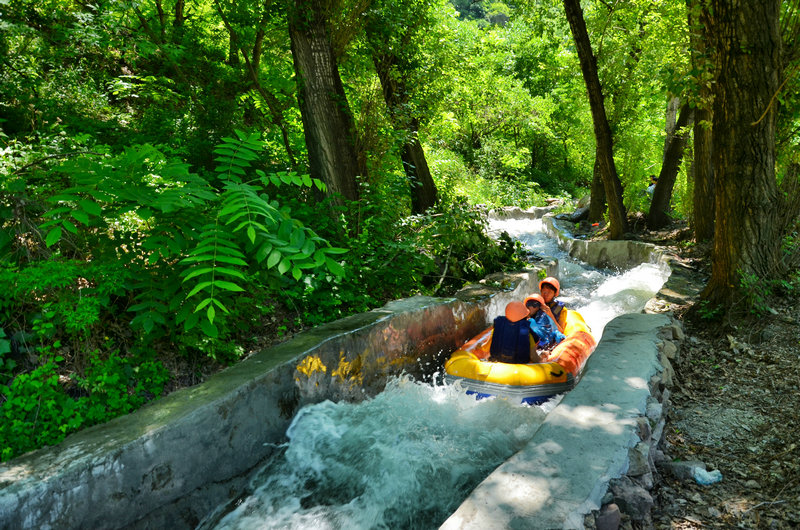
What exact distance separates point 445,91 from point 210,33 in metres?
6.35

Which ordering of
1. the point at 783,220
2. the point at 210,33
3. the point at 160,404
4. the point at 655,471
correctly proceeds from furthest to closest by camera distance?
the point at 210,33, the point at 783,220, the point at 160,404, the point at 655,471

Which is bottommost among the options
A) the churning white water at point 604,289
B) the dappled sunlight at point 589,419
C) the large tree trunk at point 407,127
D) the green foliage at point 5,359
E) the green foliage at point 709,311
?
the churning white water at point 604,289

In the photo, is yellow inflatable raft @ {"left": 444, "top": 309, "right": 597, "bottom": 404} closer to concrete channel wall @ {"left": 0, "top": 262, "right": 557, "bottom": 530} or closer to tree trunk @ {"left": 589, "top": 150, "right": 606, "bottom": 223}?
concrete channel wall @ {"left": 0, "top": 262, "right": 557, "bottom": 530}

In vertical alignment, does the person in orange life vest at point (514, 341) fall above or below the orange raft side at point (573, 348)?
above

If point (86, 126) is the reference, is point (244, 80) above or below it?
above

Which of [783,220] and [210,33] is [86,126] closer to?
[210,33]

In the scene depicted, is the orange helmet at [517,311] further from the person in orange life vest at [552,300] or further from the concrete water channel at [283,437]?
the person in orange life vest at [552,300]

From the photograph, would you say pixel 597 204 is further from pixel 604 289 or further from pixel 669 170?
pixel 604 289

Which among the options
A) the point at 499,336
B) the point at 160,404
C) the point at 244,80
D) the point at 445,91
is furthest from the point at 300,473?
the point at 445,91

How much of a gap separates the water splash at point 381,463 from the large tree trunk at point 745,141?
313 cm

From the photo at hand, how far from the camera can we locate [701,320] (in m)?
6.05

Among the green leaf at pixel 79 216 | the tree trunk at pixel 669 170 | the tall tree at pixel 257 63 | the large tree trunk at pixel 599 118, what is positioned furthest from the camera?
the tree trunk at pixel 669 170

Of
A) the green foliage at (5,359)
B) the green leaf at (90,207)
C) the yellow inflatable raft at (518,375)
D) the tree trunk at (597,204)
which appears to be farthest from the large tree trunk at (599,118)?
the green foliage at (5,359)

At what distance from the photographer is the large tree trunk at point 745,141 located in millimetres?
5469
